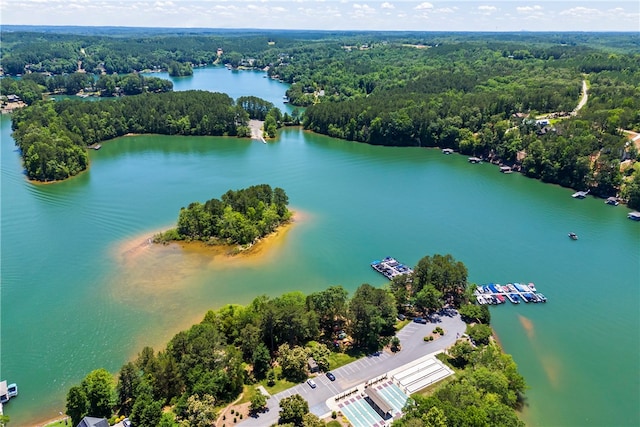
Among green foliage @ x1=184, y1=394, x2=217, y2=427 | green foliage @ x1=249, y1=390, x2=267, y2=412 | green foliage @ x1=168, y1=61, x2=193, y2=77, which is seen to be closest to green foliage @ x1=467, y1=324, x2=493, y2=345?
green foliage @ x1=249, y1=390, x2=267, y2=412

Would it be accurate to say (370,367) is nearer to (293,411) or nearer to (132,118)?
(293,411)

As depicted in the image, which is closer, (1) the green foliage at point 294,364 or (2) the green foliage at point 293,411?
(2) the green foliage at point 293,411

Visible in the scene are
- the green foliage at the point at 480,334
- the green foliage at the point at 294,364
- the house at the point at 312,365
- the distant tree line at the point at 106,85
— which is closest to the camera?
the green foliage at the point at 294,364

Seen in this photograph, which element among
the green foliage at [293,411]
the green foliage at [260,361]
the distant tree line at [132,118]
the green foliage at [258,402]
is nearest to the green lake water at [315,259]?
the distant tree line at [132,118]

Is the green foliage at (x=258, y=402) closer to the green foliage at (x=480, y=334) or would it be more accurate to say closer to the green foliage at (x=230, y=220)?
the green foliage at (x=480, y=334)

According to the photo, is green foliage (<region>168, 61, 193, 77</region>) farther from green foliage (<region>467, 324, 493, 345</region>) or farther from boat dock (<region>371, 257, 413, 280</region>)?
green foliage (<region>467, 324, 493, 345</region>)

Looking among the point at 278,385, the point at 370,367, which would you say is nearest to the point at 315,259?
the point at 370,367
